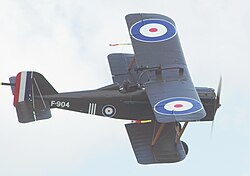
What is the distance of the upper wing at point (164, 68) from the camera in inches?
1131

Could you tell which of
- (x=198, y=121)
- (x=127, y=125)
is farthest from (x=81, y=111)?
(x=198, y=121)

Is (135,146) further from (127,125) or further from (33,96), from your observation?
(33,96)

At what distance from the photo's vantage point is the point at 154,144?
29.9m

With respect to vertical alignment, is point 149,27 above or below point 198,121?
above

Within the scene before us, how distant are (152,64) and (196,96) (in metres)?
2.07

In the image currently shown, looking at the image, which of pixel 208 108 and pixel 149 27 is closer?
pixel 208 108

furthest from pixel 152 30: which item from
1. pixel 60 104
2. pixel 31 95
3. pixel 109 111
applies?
pixel 31 95

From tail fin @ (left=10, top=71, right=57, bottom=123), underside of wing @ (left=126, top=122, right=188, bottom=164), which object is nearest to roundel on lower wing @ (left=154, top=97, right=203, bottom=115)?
underside of wing @ (left=126, top=122, right=188, bottom=164)

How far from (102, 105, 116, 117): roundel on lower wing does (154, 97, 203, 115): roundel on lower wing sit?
6.36 feet

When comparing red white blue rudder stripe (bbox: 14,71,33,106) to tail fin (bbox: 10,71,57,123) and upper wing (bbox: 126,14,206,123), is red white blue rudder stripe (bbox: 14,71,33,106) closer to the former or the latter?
tail fin (bbox: 10,71,57,123)

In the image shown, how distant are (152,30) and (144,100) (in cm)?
325

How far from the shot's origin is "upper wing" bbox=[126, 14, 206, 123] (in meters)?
28.7

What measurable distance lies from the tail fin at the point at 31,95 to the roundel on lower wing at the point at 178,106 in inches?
138

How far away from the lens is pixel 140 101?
99.3 ft
